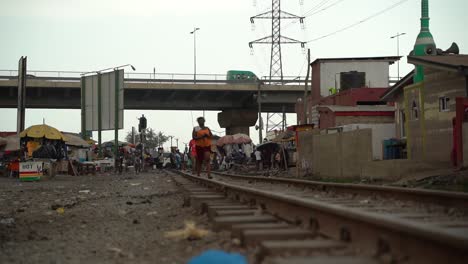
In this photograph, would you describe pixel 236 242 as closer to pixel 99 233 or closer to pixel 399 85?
pixel 99 233

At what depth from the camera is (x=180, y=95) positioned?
5484 centimetres

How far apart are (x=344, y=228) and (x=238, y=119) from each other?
177 feet

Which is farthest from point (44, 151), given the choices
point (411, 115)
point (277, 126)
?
point (277, 126)

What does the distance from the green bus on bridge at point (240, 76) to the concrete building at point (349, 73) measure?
8.04 metres

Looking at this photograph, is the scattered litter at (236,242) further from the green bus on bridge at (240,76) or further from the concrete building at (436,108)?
the green bus on bridge at (240,76)

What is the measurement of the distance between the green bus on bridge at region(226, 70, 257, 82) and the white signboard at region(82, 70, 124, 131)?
69.6 feet

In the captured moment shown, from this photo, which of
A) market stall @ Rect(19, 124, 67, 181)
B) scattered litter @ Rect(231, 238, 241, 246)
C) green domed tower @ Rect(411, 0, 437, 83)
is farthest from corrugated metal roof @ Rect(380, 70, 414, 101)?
scattered litter @ Rect(231, 238, 241, 246)

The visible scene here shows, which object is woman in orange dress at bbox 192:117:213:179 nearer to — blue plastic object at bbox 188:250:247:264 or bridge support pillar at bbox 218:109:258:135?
blue plastic object at bbox 188:250:247:264

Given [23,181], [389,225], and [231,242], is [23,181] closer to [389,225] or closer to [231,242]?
[231,242]

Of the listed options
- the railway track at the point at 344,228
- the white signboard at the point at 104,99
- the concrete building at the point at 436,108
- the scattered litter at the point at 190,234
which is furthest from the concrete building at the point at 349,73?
the scattered litter at the point at 190,234

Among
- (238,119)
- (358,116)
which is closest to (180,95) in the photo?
(238,119)

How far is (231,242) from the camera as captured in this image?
5.27 metres

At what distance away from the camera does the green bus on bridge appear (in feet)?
184

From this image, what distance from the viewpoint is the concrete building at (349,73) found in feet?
168
